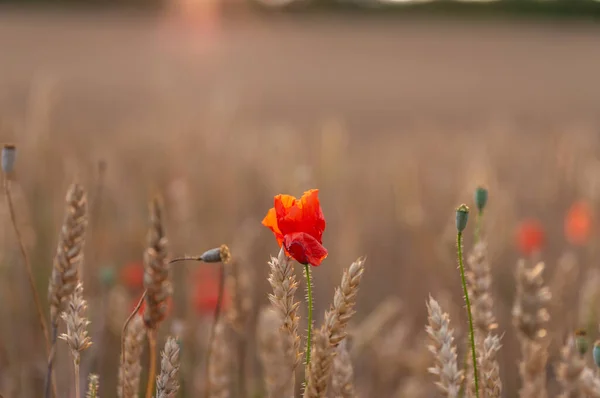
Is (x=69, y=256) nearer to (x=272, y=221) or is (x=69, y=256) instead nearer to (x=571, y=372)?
(x=272, y=221)

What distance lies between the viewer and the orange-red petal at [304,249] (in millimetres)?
878

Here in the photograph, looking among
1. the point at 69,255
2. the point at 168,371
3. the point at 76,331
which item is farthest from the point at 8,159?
the point at 168,371

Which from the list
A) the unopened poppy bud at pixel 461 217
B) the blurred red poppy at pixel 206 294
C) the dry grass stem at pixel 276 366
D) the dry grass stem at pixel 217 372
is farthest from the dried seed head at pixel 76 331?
the blurred red poppy at pixel 206 294

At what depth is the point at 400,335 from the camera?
5.71ft

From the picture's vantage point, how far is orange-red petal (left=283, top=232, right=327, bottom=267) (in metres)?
0.88

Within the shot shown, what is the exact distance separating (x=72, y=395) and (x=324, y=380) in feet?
2.49

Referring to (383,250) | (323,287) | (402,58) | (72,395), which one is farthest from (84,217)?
(402,58)

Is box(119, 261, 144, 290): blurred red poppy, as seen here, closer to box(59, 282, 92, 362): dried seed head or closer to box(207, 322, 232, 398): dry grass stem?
box(207, 322, 232, 398): dry grass stem

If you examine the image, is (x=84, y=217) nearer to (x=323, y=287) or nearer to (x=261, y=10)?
(x=323, y=287)

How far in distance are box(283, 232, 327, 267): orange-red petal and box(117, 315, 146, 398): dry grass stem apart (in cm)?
26

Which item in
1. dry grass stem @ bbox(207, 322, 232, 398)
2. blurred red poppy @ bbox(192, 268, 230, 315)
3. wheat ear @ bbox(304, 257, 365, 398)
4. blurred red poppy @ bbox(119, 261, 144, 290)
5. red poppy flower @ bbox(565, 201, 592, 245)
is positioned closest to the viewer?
wheat ear @ bbox(304, 257, 365, 398)

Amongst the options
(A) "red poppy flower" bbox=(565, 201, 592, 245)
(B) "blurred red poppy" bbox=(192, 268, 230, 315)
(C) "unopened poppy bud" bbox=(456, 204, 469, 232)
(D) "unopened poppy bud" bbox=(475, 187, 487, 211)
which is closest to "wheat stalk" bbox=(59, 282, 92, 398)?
(C) "unopened poppy bud" bbox=(456, 204, 469, 232)

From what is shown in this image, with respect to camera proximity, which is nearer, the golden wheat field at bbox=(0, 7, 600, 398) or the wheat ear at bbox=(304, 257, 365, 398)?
the wheat ear at bbox=(304, 257, 365, 398)

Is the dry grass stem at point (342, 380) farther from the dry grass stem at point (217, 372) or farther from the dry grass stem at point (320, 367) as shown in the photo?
the dry grass stem at point (217, 372)
